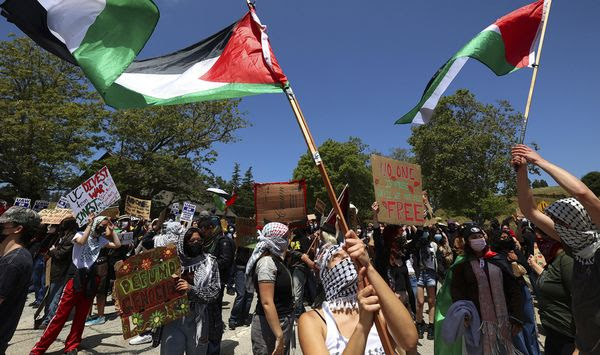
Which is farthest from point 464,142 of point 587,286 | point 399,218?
point 587,286

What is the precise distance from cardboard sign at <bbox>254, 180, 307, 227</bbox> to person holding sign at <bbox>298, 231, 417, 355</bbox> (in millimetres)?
4949

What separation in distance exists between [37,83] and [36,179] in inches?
270

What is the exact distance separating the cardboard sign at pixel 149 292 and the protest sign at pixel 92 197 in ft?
9.04

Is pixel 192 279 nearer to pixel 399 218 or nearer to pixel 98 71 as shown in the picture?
pixel 98 71

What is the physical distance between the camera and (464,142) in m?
25.0

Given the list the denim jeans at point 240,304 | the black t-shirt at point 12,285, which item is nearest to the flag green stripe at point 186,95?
the black t-shirt at point 12,285

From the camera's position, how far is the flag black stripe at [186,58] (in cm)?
331

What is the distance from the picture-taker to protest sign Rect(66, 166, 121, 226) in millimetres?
5801

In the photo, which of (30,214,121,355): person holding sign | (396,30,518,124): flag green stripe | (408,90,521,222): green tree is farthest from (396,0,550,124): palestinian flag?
(408,90,521,222): green tree

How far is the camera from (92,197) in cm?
596

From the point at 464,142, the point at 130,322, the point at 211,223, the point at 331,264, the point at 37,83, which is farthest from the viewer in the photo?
the point at 464,142

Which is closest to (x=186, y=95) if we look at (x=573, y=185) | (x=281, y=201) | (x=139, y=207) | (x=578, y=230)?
(x=573, y=185)

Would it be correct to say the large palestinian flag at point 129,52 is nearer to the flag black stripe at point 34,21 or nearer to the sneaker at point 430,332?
the flag black stripe at point 34,21

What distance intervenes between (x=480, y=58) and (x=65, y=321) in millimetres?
6402
